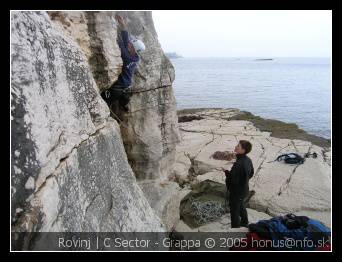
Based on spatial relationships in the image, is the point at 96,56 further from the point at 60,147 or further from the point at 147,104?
the point at 60,147

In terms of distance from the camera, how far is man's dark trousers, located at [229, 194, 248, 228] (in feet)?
A: 21.6

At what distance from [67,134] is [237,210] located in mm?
3920

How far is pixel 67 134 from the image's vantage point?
3855 mm

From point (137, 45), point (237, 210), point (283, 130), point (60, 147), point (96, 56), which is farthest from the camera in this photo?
point (283, 130)

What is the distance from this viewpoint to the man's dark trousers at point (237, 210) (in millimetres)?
6574

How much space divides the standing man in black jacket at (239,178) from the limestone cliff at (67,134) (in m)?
2.06

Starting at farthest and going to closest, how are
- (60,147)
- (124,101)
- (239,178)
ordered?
1. (124,101)
2. (239,178)
3. (60,147)

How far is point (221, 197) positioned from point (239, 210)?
68.0 inches

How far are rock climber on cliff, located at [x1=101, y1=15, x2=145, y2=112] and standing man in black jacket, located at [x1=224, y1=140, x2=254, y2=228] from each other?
94.5 inches

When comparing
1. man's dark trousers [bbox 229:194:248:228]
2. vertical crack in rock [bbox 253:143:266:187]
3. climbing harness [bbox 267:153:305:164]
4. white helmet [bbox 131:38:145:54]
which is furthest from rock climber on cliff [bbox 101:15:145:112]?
climbing harness [bbox 267:153:305:164]

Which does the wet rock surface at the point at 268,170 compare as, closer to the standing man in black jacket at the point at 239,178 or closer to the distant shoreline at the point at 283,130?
the distant shoreline at the point at 283,130

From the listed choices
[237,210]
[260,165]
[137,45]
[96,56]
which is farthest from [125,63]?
[260,165]

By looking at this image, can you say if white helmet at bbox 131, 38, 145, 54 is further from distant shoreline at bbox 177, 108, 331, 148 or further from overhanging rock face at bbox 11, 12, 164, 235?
distant shoreline at bbox 177, 108, 331, 148

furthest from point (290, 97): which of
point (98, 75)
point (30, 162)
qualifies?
point (30, 162)
